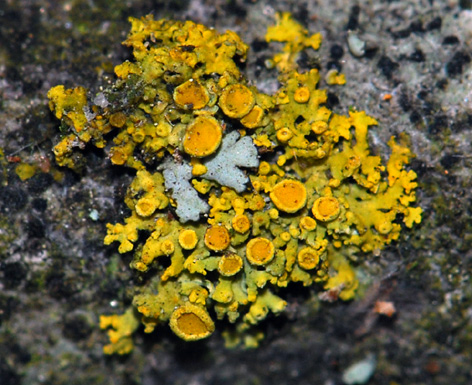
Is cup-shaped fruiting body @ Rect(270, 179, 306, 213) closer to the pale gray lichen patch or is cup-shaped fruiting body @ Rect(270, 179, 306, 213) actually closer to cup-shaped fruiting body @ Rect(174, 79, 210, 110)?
the pale gray lichen patch

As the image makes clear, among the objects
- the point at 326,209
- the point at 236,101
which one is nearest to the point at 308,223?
the point at 326,209

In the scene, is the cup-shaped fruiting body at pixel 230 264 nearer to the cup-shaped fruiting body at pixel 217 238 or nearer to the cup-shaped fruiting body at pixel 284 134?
the cup-shaped fruiting body at pixel 217 238

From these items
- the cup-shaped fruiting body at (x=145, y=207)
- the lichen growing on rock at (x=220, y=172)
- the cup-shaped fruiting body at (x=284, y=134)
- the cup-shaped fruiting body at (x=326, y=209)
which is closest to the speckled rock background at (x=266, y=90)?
the lichen growing on rock at (x=220, y=172)

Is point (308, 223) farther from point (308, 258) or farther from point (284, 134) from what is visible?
point (284, 134)

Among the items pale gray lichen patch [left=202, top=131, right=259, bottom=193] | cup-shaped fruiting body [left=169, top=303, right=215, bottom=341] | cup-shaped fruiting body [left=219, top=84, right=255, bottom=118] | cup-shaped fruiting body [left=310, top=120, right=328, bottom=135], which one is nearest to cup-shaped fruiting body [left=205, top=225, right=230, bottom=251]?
pale gray lichen patch [left=202, top=131, right=259, bottom=193]

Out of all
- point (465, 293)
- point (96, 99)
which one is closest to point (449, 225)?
point (465, 293)

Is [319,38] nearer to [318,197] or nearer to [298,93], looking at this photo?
[298,93]
